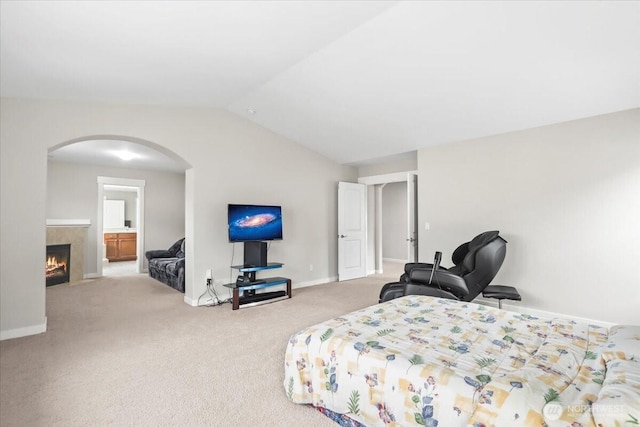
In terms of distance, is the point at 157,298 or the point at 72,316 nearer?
the point at 72,316

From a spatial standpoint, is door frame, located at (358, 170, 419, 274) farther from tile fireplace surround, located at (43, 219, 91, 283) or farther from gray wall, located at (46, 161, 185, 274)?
tile fireplace surround, located at (43, 219, 91, 283)

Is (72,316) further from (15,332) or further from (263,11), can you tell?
(263,11)

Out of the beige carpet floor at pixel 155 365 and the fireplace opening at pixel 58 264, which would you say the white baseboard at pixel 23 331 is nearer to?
the beige carpet floor at pixel 155 365

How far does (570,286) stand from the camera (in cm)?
384

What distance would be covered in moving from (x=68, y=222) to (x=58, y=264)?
0.84 m

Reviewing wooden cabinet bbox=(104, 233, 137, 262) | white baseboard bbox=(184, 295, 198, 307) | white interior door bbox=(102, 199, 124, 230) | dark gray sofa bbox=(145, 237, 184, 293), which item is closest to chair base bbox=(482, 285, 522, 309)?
white baseboard bbox=(184, 295, 198, 307)

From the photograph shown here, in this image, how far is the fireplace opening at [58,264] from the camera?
5.80 metres

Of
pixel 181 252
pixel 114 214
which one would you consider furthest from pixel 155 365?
pixel 114 214

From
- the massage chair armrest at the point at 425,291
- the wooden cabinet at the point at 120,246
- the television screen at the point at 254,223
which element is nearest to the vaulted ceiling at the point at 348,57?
the television screen at the point at 254,223

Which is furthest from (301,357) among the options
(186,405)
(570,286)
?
(570,286)

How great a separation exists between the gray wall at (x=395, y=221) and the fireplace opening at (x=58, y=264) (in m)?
7.81

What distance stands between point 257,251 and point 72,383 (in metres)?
2.63

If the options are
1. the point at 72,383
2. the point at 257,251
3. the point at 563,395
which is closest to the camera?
the point at 563,395

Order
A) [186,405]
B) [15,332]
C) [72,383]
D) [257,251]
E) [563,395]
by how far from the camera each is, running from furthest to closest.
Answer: [257,251] → [15,332] → [72,383] → [186,405] → [563,395]
